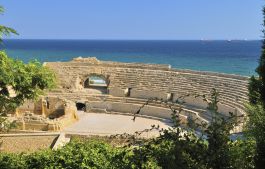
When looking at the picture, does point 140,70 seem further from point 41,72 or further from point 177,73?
point 41,72

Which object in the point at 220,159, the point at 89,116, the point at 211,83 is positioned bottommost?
the point at 89,116

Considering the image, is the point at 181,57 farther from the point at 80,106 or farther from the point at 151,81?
the point at 80,106

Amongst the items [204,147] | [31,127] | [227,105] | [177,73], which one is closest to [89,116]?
[31,127]

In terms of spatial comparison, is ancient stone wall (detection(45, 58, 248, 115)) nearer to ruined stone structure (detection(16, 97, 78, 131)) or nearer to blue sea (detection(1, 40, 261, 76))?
ruined stone structure (detection(16, 97, 78, 131))

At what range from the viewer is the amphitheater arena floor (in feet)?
85.0

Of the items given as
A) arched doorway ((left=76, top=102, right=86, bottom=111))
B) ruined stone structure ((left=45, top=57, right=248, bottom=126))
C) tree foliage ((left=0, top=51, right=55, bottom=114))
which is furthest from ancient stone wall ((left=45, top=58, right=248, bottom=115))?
tree foliage ((left=0, top=51, right=55, bottom=114))

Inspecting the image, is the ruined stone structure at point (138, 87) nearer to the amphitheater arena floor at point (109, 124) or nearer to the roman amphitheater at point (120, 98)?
the roman amphitheater at point (120, 98)

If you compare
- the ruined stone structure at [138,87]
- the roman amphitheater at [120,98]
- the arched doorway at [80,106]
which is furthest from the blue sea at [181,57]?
the arched doorway at [80,106]

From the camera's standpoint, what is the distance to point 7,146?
62.6 feet

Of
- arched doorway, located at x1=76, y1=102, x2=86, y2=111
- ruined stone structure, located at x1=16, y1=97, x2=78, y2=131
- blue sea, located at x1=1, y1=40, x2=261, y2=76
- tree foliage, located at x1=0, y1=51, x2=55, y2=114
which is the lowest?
blue sea, located at x1=1, y1=40, x2=261, y2=76

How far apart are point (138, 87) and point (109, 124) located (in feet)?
20.0

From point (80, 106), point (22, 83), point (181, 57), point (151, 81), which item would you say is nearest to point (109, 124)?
point (80, 106)

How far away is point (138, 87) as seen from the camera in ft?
108

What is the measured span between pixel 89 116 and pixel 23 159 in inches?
648
